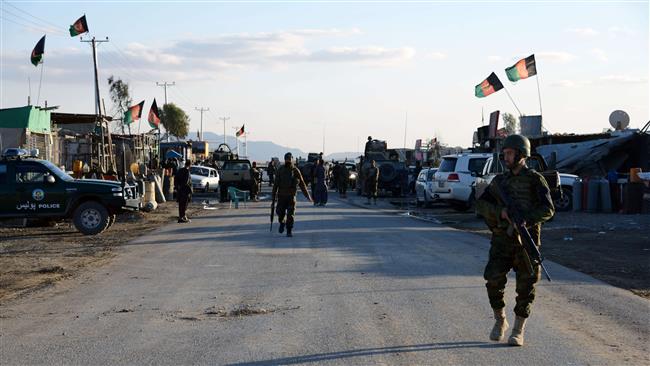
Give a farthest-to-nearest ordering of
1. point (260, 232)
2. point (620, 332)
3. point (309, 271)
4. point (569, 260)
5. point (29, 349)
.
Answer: point (260, 232), point (569, 260), point (309, 271), point (620, 332), point (29, 349)

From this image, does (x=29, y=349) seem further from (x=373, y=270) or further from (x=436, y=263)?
(x=436, y=263)

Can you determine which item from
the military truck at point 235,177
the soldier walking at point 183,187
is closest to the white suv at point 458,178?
the soldier walking at point 183,187

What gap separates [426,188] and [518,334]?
23.1 metres

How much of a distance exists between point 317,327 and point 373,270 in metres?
4.37

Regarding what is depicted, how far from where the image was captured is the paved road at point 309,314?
23.7ft

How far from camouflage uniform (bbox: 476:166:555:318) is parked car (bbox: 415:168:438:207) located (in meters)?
20.9

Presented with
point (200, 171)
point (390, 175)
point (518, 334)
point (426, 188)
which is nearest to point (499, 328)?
point (518, 334)

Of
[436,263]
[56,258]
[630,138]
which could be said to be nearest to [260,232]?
[56,258]

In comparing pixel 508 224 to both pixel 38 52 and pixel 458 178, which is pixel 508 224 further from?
pixel 38 52

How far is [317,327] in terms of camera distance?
834 cm

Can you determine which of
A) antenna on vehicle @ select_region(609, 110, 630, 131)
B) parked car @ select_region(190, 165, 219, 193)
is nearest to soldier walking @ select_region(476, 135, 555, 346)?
antenna on vehicle @ select_region(609, 110, 630, 131)

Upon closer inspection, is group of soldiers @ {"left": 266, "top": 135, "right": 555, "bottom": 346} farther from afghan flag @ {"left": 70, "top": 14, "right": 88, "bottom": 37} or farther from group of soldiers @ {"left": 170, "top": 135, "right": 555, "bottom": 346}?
afghan flag @ {"left": 70, "top": 14, "right": 88, "bottom": 37}

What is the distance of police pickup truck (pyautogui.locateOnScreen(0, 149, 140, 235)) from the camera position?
20.0 m

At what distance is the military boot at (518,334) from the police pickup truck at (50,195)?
48.0 ft
